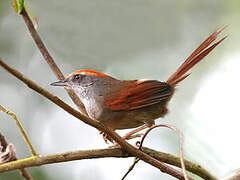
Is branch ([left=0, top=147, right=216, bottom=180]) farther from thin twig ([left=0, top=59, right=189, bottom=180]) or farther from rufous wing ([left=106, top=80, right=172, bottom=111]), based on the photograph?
rufous wing ([left=106, top=80, right=172, bottom=111])

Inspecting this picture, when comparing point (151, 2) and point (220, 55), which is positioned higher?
point (151, 2)

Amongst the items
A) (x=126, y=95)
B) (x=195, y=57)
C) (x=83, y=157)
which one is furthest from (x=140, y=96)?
(x=83, y=157)

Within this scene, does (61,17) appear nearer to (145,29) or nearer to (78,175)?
(145,29)

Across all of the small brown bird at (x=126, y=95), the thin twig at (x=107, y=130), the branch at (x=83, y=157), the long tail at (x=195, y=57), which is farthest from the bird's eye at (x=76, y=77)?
the thin twig at (x=107, y=130)

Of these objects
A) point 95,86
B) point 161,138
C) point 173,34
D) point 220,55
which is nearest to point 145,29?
point 173,34

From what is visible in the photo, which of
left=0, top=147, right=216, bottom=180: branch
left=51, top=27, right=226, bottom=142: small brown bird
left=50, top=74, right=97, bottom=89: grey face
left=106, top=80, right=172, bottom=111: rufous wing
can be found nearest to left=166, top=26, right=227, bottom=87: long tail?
left=51, top=27, right=226, bottom=142: small brown bird

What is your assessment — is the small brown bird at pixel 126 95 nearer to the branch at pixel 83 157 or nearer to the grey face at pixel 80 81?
the grey face at pixel 80 81

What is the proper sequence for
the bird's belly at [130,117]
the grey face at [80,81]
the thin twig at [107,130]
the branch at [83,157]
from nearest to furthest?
the thin twig at [107,130] < the branch at [83,157] < the bird's belly at [130,117] < the grey face at [80,81]
